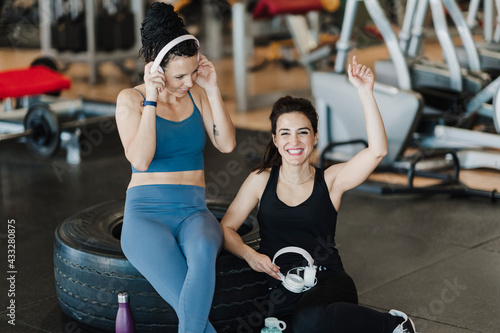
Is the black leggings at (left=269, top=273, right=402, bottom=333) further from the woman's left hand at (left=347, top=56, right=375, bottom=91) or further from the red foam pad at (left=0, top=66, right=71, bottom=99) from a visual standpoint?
the red foam pad at (left=0, top=66, right=71, bottom=99)

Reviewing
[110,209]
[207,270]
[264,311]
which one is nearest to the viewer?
[207,270]

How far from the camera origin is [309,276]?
7.02 feet

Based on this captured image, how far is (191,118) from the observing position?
7.51 ft

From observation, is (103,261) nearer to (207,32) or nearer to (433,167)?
(433,167)

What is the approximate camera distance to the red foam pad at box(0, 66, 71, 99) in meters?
4.79

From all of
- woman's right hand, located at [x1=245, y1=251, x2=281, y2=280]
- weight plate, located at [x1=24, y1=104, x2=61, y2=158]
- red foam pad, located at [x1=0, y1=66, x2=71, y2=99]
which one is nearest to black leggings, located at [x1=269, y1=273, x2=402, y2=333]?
woman's right hand, located at [x1=245, y1=251, x2=281, y2=280]

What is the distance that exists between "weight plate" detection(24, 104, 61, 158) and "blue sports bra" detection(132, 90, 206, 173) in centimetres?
256

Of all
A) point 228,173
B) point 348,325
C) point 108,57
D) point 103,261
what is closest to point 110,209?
point 103,261

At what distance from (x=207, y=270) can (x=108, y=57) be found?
20.3ft

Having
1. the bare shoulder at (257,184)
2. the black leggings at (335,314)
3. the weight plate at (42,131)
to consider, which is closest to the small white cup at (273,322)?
the black leggings at (335,314)

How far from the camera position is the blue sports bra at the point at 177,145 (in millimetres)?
2217

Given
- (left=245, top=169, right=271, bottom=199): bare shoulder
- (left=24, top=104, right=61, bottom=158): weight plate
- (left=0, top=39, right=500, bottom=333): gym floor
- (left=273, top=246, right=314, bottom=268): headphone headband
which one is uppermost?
(left=245, top=169, right=271, bottom=199): bare shoulder

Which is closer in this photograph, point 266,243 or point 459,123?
point 266,243

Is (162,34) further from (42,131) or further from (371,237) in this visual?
(42,131)
